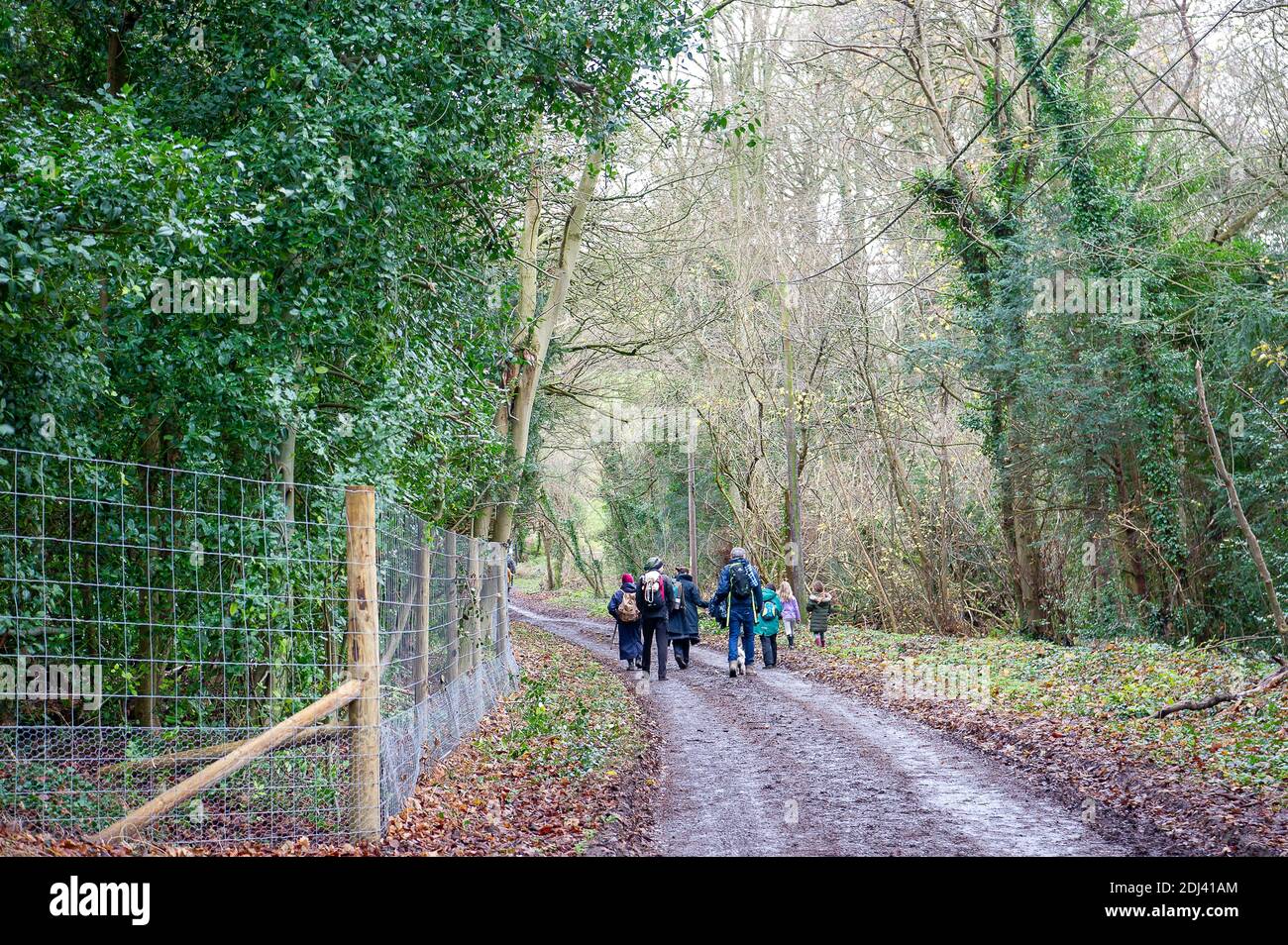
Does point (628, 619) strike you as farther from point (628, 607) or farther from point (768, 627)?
point (768, 627)

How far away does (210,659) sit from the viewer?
8758 mm

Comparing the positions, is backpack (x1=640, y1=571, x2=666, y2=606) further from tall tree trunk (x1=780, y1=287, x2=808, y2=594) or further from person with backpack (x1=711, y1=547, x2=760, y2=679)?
tall tree trunk (x1=780, y1=287, x2=808, y2=594)

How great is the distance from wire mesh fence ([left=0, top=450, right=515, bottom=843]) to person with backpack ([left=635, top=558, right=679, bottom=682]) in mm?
6937

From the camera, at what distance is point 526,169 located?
12.4 meters

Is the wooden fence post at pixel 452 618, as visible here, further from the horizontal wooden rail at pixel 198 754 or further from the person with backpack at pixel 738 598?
the person with backpack at pixel 738 598

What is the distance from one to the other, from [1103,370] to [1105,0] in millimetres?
6625

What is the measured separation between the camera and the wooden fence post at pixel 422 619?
8.84 m

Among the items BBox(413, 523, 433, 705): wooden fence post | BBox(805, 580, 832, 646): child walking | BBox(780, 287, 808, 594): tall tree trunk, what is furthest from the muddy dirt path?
BBox(780, 287, 808, 594): tall tree trunk

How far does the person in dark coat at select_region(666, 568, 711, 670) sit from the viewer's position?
762 inches

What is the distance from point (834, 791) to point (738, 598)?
30.2ft

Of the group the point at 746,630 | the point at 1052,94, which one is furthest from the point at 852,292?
the point at 746,630

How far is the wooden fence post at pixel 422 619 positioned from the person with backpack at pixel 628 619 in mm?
8414

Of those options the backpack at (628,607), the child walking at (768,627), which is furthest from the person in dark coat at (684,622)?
the child walking at (768,627)
